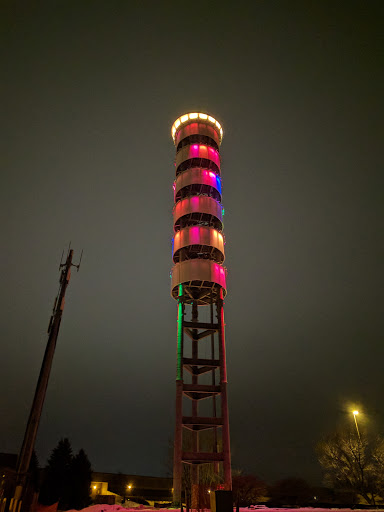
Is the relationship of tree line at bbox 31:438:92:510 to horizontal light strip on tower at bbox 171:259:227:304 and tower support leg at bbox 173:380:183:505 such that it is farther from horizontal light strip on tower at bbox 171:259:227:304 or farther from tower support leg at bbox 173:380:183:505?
horizontal light strip on tower at bbox 171:259:227:304

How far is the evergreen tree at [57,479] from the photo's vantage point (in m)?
33.2

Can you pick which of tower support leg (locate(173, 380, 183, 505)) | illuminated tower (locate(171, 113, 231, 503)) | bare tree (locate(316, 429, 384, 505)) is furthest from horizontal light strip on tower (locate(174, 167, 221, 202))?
bare tree (locate(316, 429, 384, 505))

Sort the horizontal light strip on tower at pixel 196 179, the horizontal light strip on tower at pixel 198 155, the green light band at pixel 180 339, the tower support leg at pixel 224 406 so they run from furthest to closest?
the horizontal light strip on tower at pixel 198 155, the horizontal light strip on tower at pixel 196 179, the green light band at pixel 180 339, the tower support leg at pixel 224 406

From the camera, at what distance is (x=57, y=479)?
34188 millimetres

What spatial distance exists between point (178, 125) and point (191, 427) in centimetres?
3568

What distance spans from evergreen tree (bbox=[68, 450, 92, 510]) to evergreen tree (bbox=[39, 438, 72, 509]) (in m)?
0.45

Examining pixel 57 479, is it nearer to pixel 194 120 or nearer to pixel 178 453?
pixel 178 453

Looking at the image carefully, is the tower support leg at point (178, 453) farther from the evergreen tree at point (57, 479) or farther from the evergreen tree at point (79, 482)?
the evergreen tree at point (57, 479)

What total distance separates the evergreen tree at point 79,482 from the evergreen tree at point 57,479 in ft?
1.47

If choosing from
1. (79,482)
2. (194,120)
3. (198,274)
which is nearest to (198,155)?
(194,120)

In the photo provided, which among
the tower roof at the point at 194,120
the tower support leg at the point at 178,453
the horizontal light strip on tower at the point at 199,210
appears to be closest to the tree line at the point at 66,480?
the tower support leg at the point at 178,453

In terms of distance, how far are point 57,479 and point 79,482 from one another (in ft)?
6.90

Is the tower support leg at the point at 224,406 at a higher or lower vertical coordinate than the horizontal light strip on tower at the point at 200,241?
lower

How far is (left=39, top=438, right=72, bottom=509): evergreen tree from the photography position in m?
33.2
